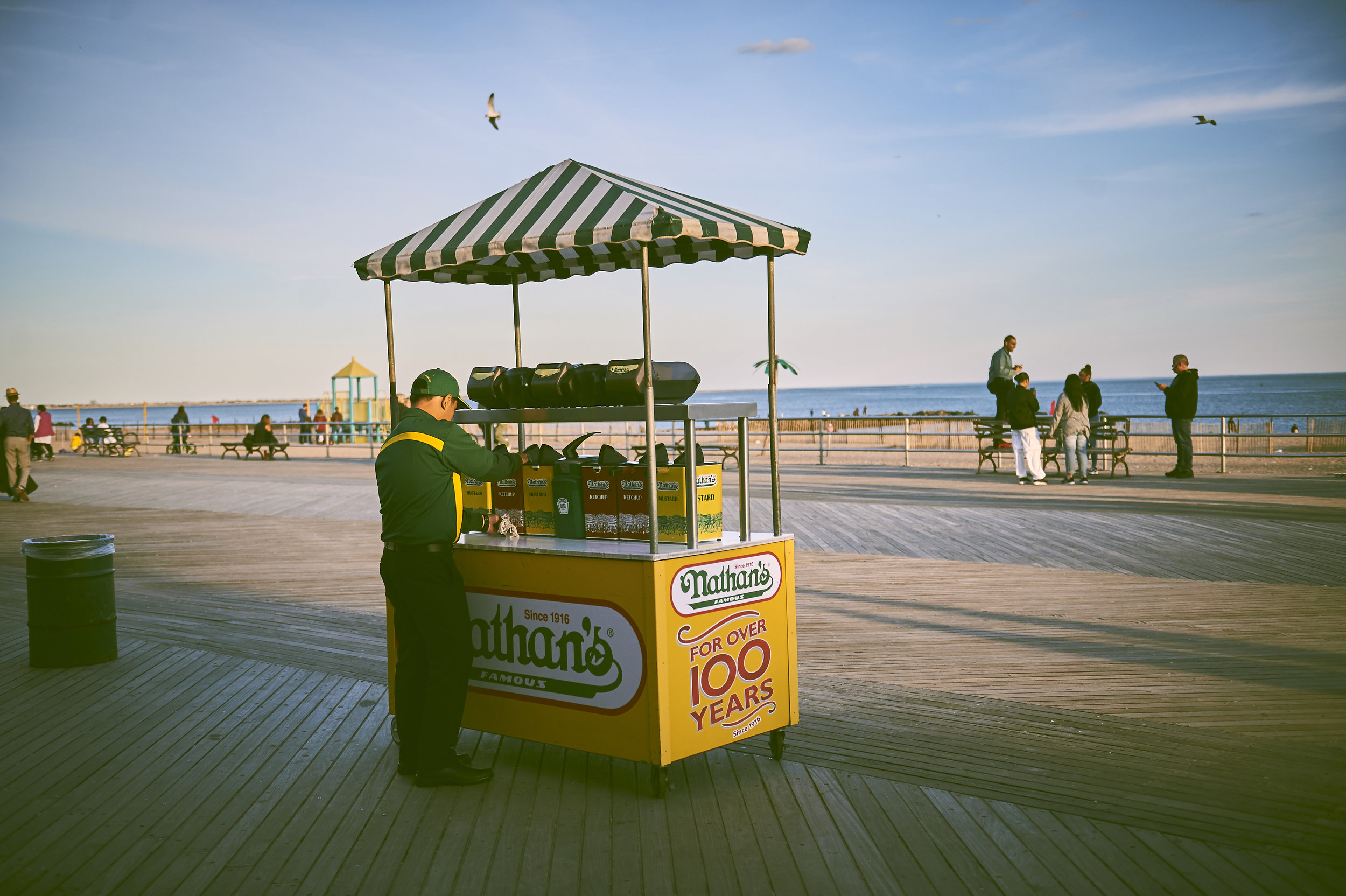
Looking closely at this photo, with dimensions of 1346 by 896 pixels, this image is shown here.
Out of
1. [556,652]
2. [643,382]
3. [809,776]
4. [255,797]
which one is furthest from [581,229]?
[255,797]

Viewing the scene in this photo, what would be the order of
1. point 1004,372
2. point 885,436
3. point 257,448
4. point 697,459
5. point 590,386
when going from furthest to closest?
point 885,436
point 257,448
point 1004,372
point 590,386
point 697,459

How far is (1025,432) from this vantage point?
53.3 feet

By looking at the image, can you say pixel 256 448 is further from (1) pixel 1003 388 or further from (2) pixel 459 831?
(2) pixel 459 831

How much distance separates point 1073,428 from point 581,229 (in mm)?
13907

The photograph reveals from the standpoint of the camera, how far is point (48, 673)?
6238 millimetres

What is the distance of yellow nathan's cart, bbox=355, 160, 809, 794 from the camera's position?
13.4 ft

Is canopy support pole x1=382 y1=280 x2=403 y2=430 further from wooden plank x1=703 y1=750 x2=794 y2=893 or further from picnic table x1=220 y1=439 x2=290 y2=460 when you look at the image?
picnic table x1=220 y1=439 x2=290 y2=460

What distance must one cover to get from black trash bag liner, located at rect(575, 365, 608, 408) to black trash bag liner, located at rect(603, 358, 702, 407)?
43 millimetres

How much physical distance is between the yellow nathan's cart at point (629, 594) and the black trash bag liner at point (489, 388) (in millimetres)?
126

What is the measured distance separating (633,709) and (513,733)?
2.60 ft

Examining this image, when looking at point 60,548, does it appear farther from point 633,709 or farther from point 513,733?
point 633,709

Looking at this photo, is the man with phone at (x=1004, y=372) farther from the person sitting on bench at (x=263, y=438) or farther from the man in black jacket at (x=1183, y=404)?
the person sitting on bench at (x=263, y=438)

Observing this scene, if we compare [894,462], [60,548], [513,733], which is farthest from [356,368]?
[513,733]

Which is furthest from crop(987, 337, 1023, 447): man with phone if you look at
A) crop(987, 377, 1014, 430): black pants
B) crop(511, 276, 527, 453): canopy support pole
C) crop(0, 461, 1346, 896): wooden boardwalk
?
crop(511, 276, 527, 453): canopy support pole
